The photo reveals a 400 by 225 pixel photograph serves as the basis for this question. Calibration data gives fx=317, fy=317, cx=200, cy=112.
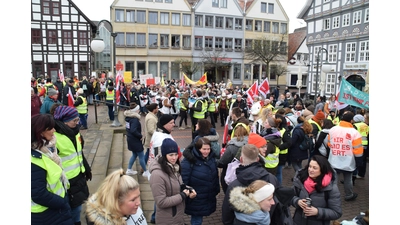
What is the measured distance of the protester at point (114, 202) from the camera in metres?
2.58

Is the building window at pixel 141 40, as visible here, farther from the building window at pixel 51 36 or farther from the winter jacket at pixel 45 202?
the winter jacket at pixel 45 202

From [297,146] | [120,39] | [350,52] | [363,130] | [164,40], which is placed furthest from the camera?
[164,40]

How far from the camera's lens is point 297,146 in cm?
702

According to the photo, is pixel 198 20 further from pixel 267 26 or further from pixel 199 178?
pixel 199 178

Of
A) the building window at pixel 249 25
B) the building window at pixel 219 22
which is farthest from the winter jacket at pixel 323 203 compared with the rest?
the building window at pixel 249 25

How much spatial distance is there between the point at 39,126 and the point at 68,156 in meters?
0.95

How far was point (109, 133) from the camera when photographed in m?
10.8

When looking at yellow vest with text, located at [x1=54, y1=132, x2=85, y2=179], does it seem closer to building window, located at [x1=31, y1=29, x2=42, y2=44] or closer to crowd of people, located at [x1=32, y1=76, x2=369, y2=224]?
crowd of people, located at [x1=32, y1=76, x2=369, y2=224]

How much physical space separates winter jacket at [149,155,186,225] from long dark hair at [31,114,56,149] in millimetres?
1251

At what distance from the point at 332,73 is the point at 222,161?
1162 inches

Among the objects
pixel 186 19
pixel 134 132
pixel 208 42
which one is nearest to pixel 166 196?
pixel 134 132

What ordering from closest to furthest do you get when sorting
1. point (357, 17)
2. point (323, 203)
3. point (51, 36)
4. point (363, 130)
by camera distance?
point (323, 203), point (363, 130), point (357, 17), point (51, 36)

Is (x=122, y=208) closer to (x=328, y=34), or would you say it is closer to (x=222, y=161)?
(x=222, y=161)

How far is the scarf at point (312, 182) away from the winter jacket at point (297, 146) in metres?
3.07
